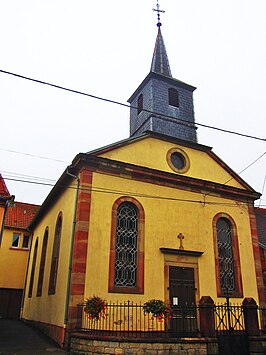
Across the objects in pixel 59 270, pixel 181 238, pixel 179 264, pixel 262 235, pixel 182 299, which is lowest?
pixel 182 299

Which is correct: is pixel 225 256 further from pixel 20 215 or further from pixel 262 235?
pixel 20 215

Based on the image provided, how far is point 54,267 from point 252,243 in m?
9.22

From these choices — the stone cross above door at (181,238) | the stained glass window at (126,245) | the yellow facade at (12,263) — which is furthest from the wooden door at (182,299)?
the yellow facade at (12,263)

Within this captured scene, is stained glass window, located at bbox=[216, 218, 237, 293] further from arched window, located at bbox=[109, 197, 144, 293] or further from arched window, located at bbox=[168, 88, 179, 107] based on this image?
arched window, located at bbox=[168, 88, 179, 107]

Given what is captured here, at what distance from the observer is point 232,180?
57.7 feet

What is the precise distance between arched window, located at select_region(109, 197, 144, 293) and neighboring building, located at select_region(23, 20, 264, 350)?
38mm

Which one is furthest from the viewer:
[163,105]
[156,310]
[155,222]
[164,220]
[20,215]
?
[20,215]

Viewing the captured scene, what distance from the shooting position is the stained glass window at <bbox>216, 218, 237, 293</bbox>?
15.0 m

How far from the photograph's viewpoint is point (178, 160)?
16781 millimetres

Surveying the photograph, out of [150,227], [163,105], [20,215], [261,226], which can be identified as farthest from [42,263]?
[261,226]

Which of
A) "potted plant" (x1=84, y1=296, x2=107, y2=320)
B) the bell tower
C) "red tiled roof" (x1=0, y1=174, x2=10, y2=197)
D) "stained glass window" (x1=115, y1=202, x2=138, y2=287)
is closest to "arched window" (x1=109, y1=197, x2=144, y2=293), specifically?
"stained glass window" (x1=115, y1=202, x2=138, y2=287)

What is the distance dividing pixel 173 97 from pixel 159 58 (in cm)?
370

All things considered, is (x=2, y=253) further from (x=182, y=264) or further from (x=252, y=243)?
(x=252, y=243)

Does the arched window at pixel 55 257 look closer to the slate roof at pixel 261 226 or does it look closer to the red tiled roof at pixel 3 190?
the red tiled roof at pixel 3 190
